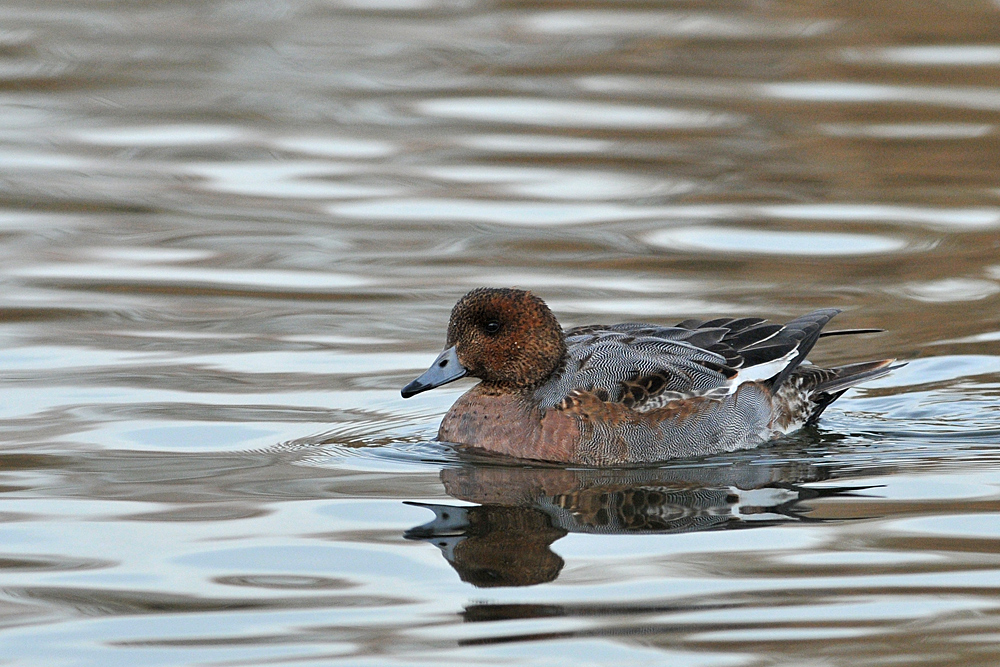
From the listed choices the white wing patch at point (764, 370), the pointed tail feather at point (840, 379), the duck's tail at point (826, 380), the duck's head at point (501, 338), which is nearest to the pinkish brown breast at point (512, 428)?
the duck's head at point (501, 338)

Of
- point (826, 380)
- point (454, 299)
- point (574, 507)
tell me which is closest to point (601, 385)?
point (574, 507)

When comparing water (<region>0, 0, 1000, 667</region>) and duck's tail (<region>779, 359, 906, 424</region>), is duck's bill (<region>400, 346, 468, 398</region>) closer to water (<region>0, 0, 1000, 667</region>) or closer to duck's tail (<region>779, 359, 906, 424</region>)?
water (<region>0, 0, 1000, 667</region>)

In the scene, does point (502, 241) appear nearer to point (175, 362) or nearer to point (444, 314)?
point (444, 314)

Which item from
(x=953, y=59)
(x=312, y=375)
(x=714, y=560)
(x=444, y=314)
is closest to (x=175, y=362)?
(x=312, y=375)

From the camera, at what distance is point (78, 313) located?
8.87 metres

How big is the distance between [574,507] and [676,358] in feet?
4.19

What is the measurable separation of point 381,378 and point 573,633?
3.42 meters

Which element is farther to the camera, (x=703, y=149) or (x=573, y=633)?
(x=703, y=149)

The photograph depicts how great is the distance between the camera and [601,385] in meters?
6.85

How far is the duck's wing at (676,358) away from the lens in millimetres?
6871

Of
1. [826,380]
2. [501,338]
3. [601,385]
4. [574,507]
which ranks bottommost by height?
[574,507]

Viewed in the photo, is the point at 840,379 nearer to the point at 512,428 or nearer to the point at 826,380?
the point at 826,380

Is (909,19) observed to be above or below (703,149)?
above

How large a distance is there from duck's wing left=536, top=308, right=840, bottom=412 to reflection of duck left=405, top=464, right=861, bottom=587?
1.41 ft
